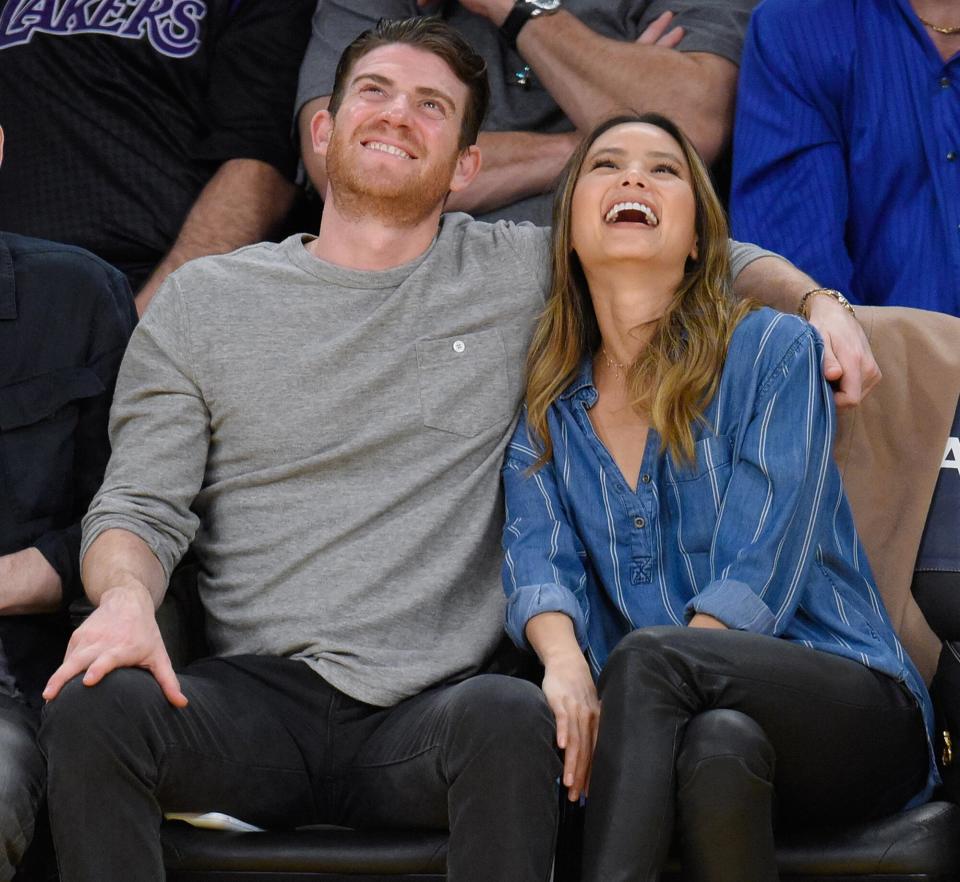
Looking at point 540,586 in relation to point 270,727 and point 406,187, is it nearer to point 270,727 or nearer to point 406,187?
point 270,727

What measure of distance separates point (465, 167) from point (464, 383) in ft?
1.51

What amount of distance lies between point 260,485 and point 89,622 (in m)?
0.42

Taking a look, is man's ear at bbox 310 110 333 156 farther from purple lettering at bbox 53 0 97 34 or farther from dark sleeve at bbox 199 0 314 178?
purple lettering at bbox 53 0 97 34

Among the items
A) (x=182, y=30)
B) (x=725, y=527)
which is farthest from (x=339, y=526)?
(x=182, y=30)

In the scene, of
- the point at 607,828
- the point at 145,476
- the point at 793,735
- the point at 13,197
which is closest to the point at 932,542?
the point at 793,735

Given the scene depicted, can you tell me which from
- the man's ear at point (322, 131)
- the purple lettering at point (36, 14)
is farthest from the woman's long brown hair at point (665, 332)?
the purple lettering at point (36, 14)

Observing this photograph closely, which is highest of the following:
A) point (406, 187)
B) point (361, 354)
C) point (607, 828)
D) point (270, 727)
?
point (406, 187)

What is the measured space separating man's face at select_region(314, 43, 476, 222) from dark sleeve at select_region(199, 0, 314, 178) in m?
0.62

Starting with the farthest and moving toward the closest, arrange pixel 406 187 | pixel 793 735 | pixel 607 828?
1. pixel 406 187
2. pixel 793 735
3. pixel 607 828

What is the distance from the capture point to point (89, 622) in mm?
1821

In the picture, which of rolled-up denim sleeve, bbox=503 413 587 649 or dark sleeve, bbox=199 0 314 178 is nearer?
rolled-up denim sleeve, bbox=503 413 587 649

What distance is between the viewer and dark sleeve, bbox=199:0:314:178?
3027 mm

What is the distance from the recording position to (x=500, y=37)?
9.83ft

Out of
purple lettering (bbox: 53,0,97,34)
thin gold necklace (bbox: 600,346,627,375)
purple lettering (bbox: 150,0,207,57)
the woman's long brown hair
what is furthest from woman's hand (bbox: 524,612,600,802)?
purple lettering (bbox: 53,0,97,34)
